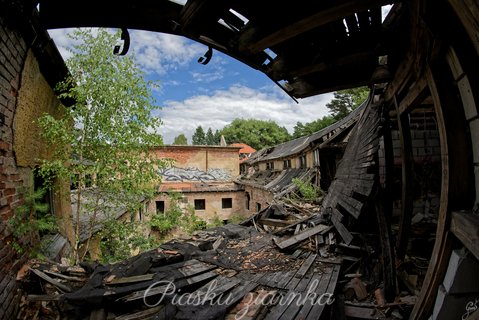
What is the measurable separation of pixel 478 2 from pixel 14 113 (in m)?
4.88

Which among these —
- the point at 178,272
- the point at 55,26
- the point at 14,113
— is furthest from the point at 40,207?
the point at 55,26

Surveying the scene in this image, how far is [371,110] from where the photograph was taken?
4898 millimetres

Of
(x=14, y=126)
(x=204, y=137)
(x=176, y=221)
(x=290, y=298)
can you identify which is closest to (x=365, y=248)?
(x=290, y=298)

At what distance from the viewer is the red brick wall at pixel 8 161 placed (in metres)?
3.08

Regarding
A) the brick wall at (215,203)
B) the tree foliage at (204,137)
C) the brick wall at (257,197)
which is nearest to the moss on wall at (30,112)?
the brick wall at (257,197)

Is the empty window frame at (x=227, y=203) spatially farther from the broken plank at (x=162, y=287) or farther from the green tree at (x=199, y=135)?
the green tree at (x=199, y=135)

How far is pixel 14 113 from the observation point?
3.50 metres

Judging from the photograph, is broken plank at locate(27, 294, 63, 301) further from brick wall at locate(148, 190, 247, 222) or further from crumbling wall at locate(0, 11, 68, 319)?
brick wall at locate(148, 190, 247, 222)

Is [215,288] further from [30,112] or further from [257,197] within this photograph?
[257,197]

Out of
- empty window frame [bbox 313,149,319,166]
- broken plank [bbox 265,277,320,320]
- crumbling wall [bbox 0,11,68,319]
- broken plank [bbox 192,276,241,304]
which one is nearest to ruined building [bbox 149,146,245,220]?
empty window frame [bbox 313,149,319,166]

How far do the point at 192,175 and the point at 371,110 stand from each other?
814 inches

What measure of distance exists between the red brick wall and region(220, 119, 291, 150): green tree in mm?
50338

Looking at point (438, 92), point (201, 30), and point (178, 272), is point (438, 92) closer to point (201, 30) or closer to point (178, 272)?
point (201, 30)

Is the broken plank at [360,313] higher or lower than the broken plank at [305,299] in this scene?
lower
